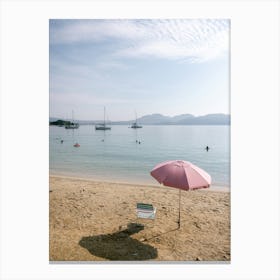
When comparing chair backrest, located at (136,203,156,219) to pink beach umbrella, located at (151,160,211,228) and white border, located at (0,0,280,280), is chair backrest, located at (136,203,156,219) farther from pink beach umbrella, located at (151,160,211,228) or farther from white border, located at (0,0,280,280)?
white border, located at (0,0,280,280)

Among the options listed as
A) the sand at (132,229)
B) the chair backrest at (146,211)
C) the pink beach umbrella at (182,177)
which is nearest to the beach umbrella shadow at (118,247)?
the sand at (132,229)

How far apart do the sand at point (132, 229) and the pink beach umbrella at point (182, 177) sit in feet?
3.57

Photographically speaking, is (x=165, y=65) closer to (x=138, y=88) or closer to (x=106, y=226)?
(x=138, y=88)

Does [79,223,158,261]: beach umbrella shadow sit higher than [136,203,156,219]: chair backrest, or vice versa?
[136,203,156,219]: chair backrest

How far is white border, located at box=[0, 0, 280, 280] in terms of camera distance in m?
3.80

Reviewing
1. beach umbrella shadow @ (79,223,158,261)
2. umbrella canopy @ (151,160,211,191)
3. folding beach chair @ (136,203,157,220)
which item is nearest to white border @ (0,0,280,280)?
beach umbrella shadow @ (79,223,158,261)

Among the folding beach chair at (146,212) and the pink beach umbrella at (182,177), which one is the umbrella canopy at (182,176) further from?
the folding beach chair at (146,212)

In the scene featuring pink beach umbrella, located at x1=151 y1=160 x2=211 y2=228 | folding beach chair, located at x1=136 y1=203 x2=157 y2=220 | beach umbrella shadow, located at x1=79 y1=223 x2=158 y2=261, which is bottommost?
beach umbrella shadow, located at x1=79 y1=223 x2=158 y2=261

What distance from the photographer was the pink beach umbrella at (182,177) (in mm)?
3828
